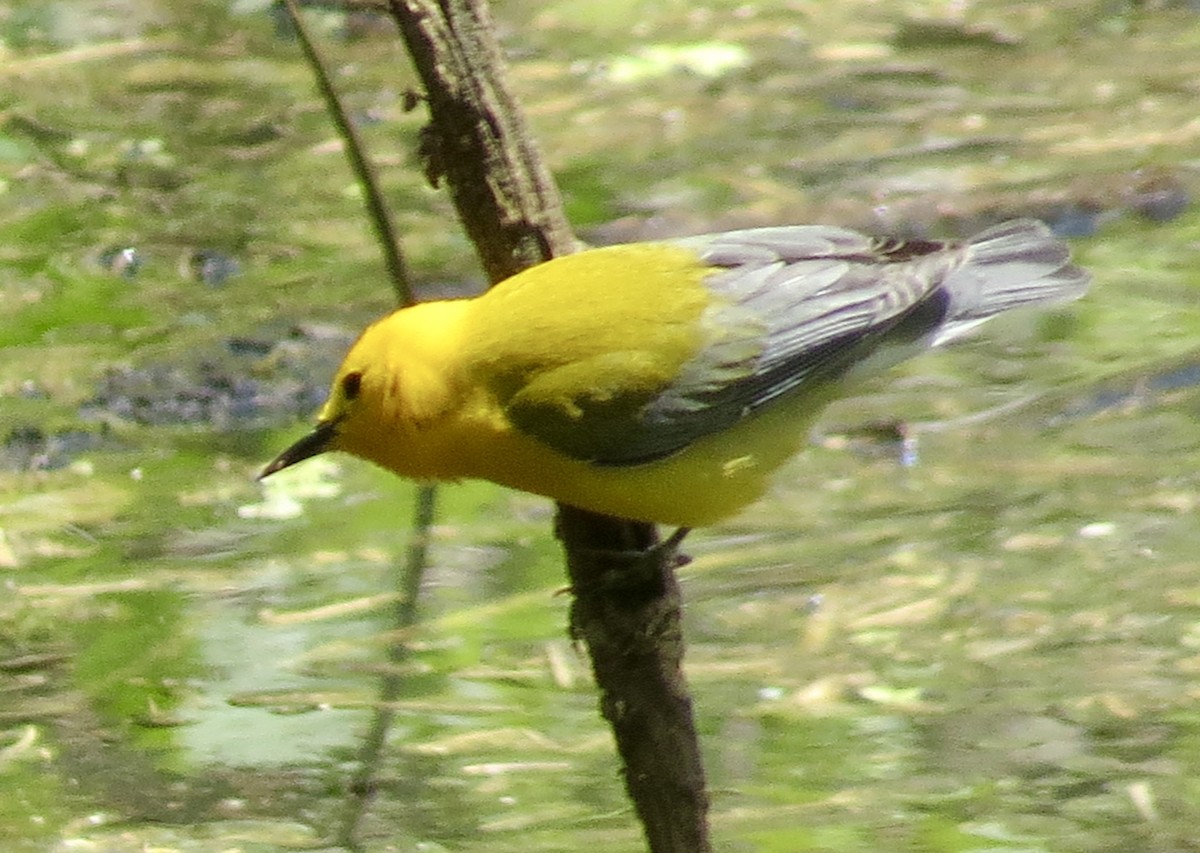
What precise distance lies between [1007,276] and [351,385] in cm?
162

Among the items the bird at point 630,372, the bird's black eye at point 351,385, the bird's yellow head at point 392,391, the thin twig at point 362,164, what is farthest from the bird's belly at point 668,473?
the thin twig at point 362,164

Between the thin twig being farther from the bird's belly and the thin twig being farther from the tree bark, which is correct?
the tree bark

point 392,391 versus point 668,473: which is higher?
point 392,391

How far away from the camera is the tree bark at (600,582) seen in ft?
11.1

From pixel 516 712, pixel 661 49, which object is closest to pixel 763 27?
pixel 661 49

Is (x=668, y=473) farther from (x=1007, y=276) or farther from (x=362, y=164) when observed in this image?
(x=1007, y=276)

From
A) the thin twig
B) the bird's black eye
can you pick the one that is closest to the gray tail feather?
the thin twig

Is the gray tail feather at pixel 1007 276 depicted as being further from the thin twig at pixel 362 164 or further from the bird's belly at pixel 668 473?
the thin twig at pixel 362 164

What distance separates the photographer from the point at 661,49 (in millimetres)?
9391

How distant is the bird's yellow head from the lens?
147 inches

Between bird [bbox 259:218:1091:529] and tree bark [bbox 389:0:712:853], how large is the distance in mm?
185

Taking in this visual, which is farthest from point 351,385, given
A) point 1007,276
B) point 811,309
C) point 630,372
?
point 1007,276

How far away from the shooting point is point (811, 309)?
4098mm

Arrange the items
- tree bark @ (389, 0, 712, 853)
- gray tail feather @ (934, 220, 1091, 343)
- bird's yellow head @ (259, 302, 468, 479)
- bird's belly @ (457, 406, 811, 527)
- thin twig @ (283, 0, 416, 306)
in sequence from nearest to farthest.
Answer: tree bark @ (389, 0, 712, 853), bird's belly @ (457, 406, 811, 527), bird's yellow head @ (259, 302, 468, 479), thin twig @ (283, 0, 416, 306), gray tail feather @ (934, 220, 1091, 343)
